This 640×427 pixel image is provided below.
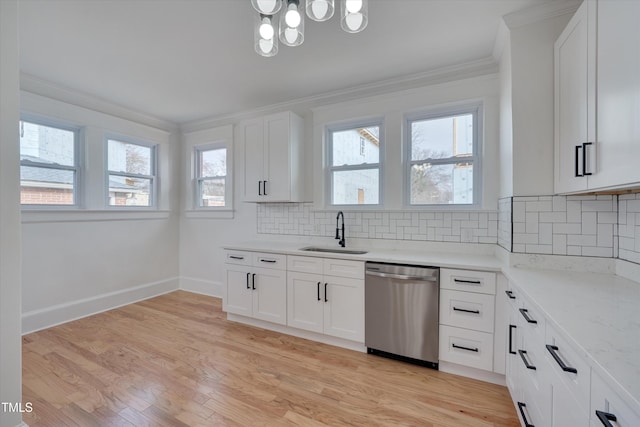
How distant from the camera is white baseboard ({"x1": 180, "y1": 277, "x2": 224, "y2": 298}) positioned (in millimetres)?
4285

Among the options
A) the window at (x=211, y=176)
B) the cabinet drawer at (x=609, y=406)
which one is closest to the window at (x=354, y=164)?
the window at (x=211, y=176)

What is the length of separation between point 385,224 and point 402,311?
1.03 meters

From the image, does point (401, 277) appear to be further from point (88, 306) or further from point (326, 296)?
point (88, 306)

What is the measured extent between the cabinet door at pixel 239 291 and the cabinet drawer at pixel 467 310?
2.04 meters

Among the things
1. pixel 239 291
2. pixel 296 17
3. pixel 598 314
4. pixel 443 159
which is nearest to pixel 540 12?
pixel 443 159

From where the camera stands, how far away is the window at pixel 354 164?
10.7 ft

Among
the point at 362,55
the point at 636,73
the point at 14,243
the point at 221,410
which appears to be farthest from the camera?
the point at 362,55

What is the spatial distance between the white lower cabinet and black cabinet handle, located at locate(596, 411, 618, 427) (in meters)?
1.84

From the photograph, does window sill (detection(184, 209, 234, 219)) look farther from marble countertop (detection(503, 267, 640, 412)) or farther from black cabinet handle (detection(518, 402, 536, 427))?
black cabinet handle (detection(518, 402, 536, 427))

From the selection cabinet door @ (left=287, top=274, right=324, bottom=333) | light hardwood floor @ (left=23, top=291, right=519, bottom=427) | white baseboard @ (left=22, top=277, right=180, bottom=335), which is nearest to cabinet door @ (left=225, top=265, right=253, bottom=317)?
light hardwood floor @ (left=23, top=291, right=519, bottom=427)

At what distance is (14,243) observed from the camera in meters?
1.54

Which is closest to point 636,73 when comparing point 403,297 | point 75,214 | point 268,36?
point 268,36

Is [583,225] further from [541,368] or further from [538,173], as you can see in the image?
[541,368]

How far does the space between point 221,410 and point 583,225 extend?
2.78 m
